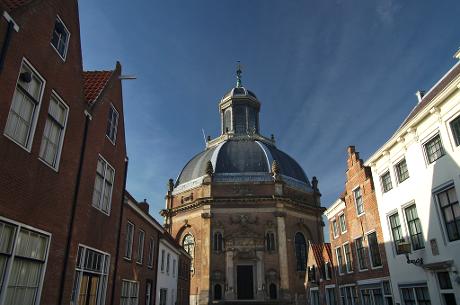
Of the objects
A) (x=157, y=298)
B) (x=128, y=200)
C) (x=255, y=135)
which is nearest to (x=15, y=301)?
(x=128, y=200)

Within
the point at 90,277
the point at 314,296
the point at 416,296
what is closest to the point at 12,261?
the point at 90,277

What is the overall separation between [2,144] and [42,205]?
7.46ft

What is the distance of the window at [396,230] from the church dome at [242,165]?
28.2 m

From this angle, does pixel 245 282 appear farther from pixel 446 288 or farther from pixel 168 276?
pixel 446 288

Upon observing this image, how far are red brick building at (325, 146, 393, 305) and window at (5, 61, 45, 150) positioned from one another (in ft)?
58.1

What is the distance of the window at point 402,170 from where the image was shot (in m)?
17.5

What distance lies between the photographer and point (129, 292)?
696 inches

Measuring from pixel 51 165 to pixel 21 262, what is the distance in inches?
110

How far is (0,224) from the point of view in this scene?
8008 millimetres

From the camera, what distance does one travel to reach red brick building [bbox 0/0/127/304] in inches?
329

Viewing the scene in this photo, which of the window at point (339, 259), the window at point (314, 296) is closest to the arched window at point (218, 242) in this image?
the window at point (314, 296)

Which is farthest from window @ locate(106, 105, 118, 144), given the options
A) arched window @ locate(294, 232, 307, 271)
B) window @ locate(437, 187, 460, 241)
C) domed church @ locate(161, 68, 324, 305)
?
arched window @ locate(294, 232, 307, 271)

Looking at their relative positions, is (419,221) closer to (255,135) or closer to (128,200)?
(128,200)

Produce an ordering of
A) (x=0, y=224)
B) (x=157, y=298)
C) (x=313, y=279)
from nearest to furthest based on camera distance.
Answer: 1. (x=0, y=224)
2. (x=157, y=298)
3. (x=313, y=279)
